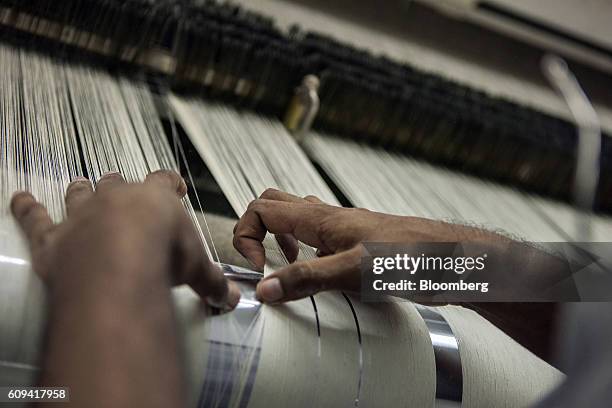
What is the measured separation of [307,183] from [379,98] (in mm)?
375

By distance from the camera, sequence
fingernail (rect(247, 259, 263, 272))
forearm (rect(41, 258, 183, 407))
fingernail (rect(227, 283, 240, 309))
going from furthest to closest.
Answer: fingernail (rect(247, 259, 263, 272))
fingernail (rect(227, 283, 240, 309))
forearm (rect(41, 258, 183, 407))

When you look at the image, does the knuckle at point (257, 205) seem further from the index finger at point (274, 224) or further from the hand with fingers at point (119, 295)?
the hand with fingers at point (119, 295)

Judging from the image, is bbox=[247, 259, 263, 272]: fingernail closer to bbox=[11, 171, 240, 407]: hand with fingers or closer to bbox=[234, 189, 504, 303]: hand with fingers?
bbox=[234, 189, 504, 303]: hand with fingers

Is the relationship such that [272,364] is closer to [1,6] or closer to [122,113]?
[122,113]

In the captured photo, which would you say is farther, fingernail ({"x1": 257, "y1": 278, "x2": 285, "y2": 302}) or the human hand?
fingernail ({"x1": 257, "y1": 278, "x2": 285, "y2": 302})

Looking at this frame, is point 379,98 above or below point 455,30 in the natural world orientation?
below

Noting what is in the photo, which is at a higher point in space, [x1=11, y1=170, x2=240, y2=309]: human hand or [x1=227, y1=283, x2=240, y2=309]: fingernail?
[x1=11, y1=170, x2=240, y2=309]: human hand

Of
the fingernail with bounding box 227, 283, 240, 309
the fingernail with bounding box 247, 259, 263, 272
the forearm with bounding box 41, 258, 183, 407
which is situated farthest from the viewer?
the fingernail with bounding box 247, 259, 263, 272

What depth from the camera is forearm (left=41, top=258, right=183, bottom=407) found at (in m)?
0.48

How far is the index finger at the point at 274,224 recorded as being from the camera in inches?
33.6

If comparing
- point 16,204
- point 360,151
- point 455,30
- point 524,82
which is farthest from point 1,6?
point 524,82

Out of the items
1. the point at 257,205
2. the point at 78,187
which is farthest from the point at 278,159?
the point at 78,187

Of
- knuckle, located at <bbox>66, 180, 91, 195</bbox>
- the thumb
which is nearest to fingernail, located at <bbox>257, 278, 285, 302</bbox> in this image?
the thumb

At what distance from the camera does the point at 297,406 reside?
73 cm
